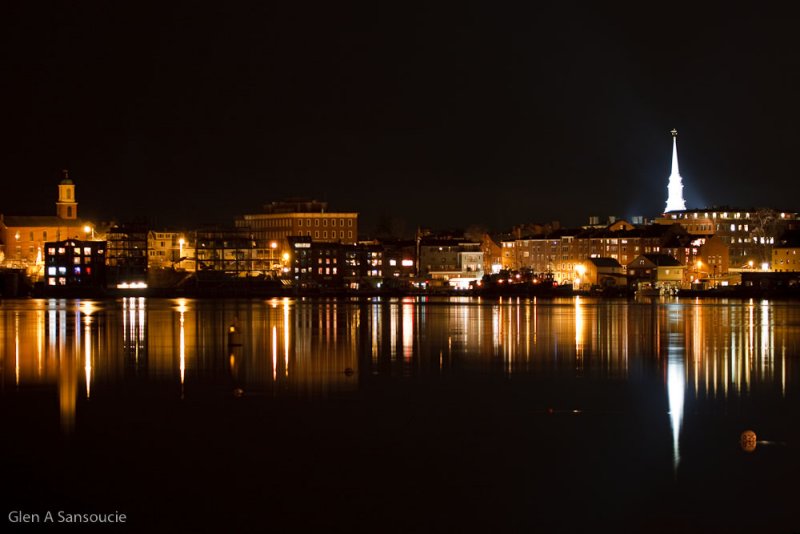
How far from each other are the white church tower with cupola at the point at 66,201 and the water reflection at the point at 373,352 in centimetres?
7555

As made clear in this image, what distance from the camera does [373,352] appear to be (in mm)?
30406

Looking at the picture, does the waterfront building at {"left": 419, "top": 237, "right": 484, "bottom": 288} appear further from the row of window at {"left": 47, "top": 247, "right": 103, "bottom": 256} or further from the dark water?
the dark water

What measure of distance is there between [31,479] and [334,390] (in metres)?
8.95

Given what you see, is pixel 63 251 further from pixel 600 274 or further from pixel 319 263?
pixel 600 274

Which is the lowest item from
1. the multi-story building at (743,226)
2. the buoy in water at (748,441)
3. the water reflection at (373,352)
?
the buoy in water at (748,441)

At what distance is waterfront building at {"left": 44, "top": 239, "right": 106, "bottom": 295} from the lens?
335ft

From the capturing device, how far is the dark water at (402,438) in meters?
12.1

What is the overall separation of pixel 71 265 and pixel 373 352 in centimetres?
7872

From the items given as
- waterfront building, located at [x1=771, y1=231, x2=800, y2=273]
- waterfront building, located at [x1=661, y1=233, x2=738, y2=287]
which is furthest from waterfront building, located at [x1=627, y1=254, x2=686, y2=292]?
waterfront building, located at [x1=771, y1=231, x2=800, y2=273]

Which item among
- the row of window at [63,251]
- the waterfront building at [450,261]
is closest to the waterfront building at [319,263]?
the waterfront building at [450,261]

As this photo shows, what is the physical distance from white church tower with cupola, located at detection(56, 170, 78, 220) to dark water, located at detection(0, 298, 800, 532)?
9499 cm

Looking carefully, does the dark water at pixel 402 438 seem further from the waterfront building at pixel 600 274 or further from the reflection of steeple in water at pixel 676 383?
the waterfront building at pixel 600 274

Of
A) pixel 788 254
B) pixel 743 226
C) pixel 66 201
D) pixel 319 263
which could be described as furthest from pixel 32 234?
pixel 743 226

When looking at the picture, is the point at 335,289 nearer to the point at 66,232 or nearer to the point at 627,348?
the point at 66,232
